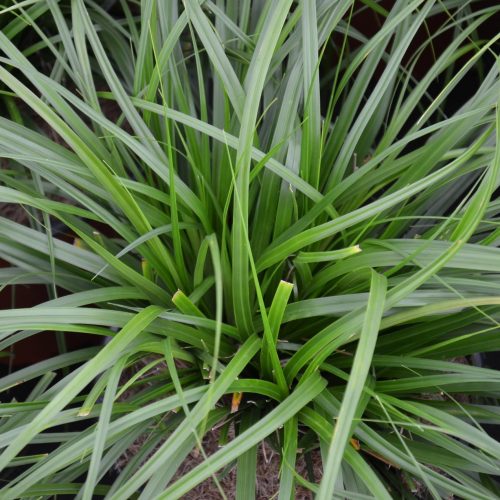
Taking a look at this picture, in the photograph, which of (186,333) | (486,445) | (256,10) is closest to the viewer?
(486,445)

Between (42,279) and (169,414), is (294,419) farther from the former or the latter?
(42,279)

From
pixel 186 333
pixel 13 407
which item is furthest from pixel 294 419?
pixel 13 407

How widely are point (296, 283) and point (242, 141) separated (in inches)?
6.9

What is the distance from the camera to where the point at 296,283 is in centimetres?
62

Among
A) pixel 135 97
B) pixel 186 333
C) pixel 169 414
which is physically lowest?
pixel 169 414

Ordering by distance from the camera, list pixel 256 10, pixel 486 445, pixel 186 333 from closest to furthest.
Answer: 1. pixel 486 445
2. pixel 186 333
3. pixel 256 10

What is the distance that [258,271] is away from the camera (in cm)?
56

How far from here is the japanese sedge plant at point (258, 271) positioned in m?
0.48

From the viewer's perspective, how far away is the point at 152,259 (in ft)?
1.96

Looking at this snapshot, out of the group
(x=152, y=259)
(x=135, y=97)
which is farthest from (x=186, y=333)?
(x=135, y=97)

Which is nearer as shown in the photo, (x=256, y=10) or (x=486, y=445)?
(x=486, y=445)

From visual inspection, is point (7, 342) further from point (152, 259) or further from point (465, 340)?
→ point (465, 340)

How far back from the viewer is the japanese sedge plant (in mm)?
480

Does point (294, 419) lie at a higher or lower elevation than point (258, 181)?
lower
